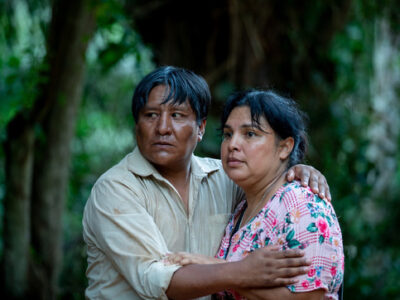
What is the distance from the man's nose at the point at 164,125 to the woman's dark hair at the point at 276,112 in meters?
0.27

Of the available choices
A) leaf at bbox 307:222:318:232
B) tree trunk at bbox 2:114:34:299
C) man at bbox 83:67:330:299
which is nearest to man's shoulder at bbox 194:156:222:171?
man at bbox 83:67:330:299

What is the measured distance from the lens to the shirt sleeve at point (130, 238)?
2.06 metres

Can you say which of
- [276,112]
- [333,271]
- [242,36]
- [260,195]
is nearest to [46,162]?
[242,36]

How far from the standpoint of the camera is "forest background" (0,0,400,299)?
4293 mm

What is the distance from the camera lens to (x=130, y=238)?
2.12 meters

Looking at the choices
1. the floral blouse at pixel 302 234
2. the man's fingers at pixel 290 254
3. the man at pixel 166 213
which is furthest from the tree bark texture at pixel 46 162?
the man's fingers at pixel 290 254

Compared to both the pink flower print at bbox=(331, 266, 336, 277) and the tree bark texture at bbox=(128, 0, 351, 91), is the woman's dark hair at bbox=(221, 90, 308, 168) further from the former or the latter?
the tree bark texture at bbox=(128, 0, 351, 91)

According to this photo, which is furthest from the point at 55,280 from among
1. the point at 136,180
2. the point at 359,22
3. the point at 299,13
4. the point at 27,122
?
the point at 359,22

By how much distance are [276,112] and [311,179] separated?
1.05 feet

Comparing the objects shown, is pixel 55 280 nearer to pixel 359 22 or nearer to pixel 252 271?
pixel 252 271

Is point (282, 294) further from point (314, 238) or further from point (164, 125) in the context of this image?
point (164, 125)

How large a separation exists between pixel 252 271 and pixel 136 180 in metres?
0.68

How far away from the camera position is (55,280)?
486 centimetres

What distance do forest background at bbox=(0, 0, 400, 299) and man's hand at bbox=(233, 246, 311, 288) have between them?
79.7 inches
